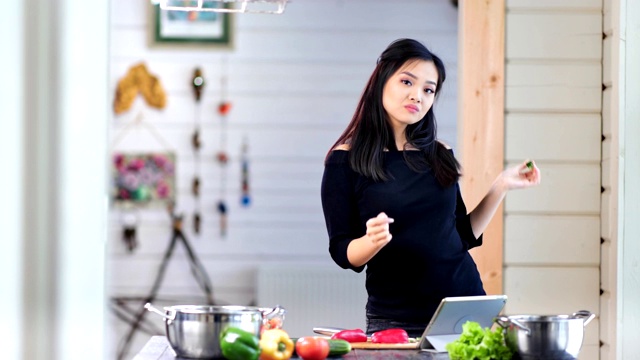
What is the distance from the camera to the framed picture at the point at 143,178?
560cm

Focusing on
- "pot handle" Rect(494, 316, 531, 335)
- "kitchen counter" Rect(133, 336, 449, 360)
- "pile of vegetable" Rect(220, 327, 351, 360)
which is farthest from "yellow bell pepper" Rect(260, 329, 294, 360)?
"pot handle" Rect(494, 316, 531, 335)

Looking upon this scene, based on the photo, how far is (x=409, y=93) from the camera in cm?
250

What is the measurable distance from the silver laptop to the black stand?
A: 368 cm

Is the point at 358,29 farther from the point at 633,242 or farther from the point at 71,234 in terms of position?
the point at 71,234

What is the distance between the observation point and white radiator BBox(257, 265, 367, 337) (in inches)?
221

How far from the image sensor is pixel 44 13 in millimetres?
401

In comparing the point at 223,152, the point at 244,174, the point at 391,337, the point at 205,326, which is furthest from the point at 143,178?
the point at 205,326

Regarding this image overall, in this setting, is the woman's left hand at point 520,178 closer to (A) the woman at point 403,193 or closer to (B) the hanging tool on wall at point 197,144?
(A) the woman at point 403,193

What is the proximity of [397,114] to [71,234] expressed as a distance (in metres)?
2.13

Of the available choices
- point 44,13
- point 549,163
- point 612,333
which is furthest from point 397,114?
point 44,13

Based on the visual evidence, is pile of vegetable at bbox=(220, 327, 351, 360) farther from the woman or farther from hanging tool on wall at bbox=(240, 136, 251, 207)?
hanging tool on wall at bbox=(240, 136, 251, 207)

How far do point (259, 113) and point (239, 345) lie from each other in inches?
156

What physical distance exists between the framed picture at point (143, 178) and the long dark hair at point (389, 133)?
10.6 ft

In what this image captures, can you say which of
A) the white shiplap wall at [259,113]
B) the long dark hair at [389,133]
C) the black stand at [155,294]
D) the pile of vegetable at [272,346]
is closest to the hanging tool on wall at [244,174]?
the white shiplap wall at [259,113]
